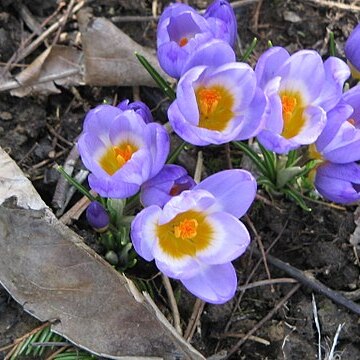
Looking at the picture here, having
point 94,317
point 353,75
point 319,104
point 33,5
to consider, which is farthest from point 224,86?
point 33,5

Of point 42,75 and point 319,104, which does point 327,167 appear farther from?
point 42,75

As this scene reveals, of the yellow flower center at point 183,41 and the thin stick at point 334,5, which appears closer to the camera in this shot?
the yellow flower center at point 183,41

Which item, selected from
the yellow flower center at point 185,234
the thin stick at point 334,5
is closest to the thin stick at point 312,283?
the yellow flower center at point 185,234

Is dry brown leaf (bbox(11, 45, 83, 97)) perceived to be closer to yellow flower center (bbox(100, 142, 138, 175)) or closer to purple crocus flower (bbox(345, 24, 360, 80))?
yellow flower center (bbox(100, 142, 138, 175))

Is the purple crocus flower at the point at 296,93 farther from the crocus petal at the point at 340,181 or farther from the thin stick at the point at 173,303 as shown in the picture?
the thin stick at the point at 173,303

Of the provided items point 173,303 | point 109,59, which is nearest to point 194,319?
point 173,303

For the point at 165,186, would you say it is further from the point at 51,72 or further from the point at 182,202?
the point at 51,72
